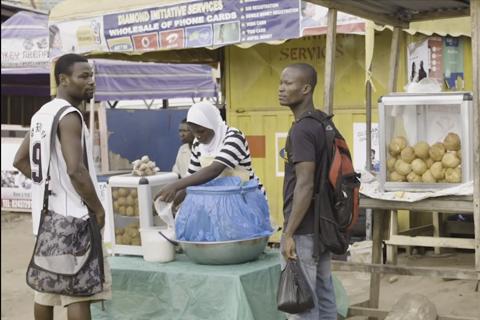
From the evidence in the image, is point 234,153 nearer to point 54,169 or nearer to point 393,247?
point 54,169

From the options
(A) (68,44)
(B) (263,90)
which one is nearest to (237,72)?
(B) (263,90)

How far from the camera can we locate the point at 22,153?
4215 millimetres

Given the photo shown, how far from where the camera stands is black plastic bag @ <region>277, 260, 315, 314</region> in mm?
3773

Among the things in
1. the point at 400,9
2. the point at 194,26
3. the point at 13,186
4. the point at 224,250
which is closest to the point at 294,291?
the point at 224,250

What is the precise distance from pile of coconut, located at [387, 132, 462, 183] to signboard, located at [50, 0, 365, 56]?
2.42m

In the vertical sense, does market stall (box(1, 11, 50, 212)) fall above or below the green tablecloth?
above

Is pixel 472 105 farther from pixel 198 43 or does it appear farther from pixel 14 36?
pixel 14 36

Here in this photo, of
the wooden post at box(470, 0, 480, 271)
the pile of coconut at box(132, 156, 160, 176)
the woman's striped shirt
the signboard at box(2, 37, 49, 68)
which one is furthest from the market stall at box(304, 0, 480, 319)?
the signboard at box(2, 37, 49, 68)

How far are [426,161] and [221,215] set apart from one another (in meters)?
1.34

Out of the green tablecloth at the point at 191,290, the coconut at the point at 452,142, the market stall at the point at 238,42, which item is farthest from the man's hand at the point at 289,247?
the market stall at the point at 238,42

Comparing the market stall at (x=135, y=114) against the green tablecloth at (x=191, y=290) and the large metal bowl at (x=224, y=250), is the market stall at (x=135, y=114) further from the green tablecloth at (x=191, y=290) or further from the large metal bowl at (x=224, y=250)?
the large metal bowl at (x=224, y=250)

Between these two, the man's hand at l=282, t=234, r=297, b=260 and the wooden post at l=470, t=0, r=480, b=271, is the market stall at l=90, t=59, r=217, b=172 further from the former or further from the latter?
the wooden post at l=470, t=0, r=480, b=271

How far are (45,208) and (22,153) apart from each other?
529mm

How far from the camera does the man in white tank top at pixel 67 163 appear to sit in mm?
3756
